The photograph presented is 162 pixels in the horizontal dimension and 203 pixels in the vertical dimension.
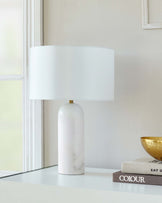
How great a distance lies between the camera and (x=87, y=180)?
161 cm

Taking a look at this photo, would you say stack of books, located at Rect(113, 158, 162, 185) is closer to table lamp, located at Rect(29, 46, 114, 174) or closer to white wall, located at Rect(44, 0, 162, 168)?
table lamp, located at Rect(29, 46, 114, 174)

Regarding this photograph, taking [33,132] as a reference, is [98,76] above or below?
above

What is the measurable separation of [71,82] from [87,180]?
1.33 feet

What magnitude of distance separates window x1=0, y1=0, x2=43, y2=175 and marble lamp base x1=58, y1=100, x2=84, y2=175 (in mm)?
414

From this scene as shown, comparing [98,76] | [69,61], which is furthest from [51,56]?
[98,76]

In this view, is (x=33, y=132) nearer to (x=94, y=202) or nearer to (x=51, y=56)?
(x=51, y=56)

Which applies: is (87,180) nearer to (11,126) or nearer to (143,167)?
(143,167)

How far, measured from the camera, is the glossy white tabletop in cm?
142

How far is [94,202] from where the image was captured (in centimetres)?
143

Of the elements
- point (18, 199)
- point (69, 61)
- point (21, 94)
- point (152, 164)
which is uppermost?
point (69, 61)

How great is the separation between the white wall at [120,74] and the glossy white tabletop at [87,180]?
20cm

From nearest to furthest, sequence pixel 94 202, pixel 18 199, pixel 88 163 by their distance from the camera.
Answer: pixel 94 202, pixel 18 199, pixel 88 163

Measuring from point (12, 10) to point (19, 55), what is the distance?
272 mm

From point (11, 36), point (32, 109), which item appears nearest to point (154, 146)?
point (32, 109)
